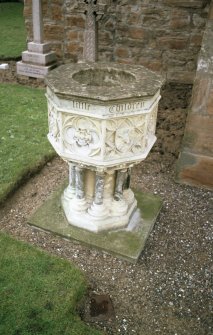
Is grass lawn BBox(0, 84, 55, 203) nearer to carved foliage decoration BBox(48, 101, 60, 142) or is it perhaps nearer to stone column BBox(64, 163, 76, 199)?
stone column BBox(64, 163, 76, 199)

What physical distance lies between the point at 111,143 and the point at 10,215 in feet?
4.76

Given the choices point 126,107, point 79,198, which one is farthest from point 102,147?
point 79,198

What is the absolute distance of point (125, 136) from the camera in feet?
9.08

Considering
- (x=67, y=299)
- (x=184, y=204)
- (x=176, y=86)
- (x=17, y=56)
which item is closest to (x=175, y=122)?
(x=176, y=86)

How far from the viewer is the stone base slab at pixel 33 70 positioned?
6.95 m

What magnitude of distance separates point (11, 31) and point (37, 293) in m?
10.4

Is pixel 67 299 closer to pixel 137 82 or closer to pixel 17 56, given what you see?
pixel 137 82

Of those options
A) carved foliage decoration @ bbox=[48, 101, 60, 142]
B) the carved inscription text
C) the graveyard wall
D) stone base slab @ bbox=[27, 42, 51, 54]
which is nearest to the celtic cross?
the graveyard wall

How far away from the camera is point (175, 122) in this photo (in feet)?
17.8

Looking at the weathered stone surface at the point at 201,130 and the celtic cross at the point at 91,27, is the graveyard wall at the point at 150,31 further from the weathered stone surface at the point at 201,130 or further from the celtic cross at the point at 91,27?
the weathered stone surface at the point at 201,130

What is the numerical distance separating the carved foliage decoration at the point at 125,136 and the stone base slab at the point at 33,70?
466cm

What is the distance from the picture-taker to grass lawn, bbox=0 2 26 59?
8.96m

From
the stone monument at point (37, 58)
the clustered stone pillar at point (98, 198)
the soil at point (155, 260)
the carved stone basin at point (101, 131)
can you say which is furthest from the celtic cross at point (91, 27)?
the clustered stone pillar at point (98, 198)

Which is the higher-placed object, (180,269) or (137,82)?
(137,82)
